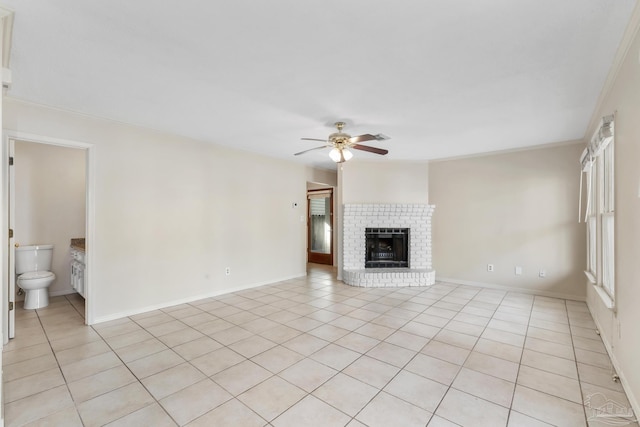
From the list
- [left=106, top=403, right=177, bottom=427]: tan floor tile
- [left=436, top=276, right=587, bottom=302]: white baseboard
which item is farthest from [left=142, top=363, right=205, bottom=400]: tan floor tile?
[left=436, top=276, right=587, bottom=302]: white baseboard

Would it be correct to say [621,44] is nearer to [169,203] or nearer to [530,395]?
[530,395]

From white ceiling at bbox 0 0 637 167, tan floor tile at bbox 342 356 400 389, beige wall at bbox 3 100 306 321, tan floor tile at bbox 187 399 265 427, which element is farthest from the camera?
beige wall at bbox 3 100 306 321

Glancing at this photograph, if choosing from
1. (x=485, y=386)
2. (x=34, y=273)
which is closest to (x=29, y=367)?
(x=34, y=273)

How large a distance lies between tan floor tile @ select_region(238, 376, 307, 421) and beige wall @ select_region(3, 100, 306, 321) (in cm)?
243

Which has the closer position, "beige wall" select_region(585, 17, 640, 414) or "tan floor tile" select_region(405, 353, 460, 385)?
"beige wall" select_region(585, 17, 640, 414)

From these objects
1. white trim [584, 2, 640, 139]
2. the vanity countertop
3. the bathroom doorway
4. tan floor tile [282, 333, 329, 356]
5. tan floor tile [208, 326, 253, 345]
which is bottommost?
tan floor tile [282, 333, 329, 356]

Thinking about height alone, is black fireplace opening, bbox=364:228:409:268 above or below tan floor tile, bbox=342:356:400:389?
above

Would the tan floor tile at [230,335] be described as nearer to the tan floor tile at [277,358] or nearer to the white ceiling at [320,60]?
the tan floor tile at [277,358]

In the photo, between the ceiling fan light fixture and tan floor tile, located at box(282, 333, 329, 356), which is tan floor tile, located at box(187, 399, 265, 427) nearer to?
tan floor tile, located at box(282, 333, 329, 356)

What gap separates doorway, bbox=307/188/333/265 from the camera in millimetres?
7598

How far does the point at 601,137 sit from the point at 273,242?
15.0 feet

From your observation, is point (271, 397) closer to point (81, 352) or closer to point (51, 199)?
point (81, 352)

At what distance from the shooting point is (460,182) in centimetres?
545

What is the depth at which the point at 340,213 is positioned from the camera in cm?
590
